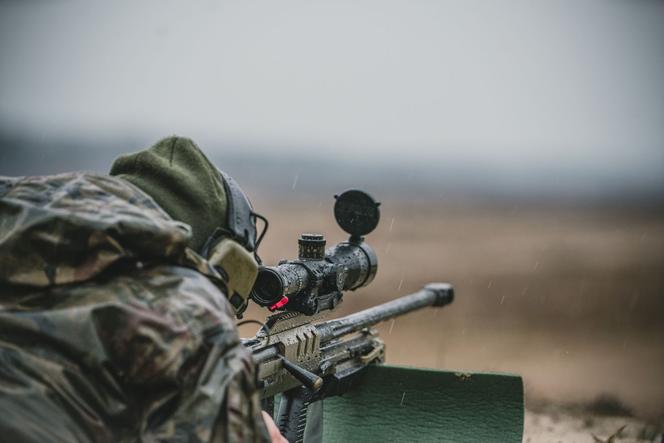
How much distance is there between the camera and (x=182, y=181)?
6.65ft

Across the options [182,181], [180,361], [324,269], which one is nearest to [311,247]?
[324,269]

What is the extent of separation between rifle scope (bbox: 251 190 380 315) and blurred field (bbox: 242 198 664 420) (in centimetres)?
321

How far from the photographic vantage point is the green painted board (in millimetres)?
3566

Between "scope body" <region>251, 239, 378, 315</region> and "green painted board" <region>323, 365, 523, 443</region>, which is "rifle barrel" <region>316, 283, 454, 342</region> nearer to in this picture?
"scope body" <region>251, 239, 378, 315</region>

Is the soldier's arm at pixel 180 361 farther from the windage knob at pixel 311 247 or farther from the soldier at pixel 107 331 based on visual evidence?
the windage knob at pixel 311 247

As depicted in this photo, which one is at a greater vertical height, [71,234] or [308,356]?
[71,234]

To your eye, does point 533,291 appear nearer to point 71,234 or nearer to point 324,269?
point 324,269

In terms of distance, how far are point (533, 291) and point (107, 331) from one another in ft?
26.2

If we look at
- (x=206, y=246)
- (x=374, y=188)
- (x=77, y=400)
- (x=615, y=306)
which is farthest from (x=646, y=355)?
(x=77, y=400)

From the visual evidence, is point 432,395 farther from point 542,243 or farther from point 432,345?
point 542,243

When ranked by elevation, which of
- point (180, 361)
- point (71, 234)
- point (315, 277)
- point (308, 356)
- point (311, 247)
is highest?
point (71, 234)

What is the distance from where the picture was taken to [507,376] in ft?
11.7

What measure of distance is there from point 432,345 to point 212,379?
20.1 ft

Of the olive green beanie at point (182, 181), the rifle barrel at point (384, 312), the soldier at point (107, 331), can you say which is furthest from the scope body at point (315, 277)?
the soldier at point (107, 331)
